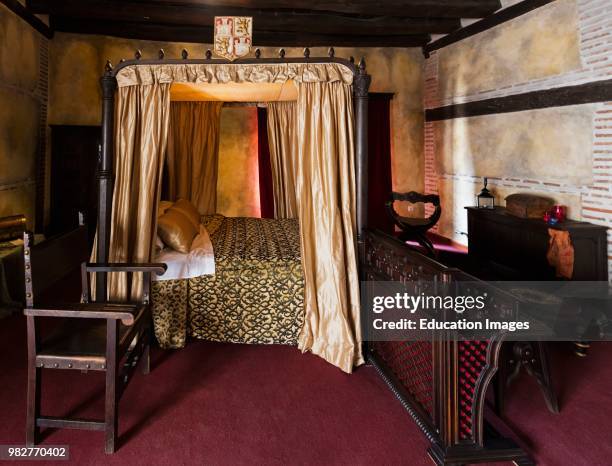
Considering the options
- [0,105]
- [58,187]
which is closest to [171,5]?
[0,105]

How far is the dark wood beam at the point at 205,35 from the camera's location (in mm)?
6492

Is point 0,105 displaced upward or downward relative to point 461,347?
upward

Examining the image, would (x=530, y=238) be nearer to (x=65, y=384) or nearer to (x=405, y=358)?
(x=405, y=358)

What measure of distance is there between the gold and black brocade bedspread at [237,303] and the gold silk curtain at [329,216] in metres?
0.28

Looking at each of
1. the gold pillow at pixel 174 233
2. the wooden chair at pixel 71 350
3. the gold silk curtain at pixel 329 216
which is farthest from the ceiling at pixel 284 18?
the wooden chair at pixel 71 350

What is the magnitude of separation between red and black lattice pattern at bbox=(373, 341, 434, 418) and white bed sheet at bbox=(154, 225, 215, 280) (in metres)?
1.46

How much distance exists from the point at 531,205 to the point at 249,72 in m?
3.42

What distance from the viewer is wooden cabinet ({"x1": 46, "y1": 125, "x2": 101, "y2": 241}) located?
6.27m

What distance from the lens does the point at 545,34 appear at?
5.10 metres

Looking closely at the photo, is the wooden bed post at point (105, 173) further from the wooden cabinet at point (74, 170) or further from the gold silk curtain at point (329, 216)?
the wooden cabinet at point (74, 170)

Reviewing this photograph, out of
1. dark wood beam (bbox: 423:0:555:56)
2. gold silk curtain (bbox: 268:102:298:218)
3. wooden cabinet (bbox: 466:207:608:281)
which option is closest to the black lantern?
wooden cabinet (bbox: 466:207:608:281)

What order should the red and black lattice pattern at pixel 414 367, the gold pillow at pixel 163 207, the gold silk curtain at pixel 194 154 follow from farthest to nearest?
the gold silk curtain at pixel 194 154
the gold pillow at pixel 163 207
the red and black lattice pattern at pixel 414 367

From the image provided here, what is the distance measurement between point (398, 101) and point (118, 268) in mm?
6546

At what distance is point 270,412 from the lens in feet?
8.43
